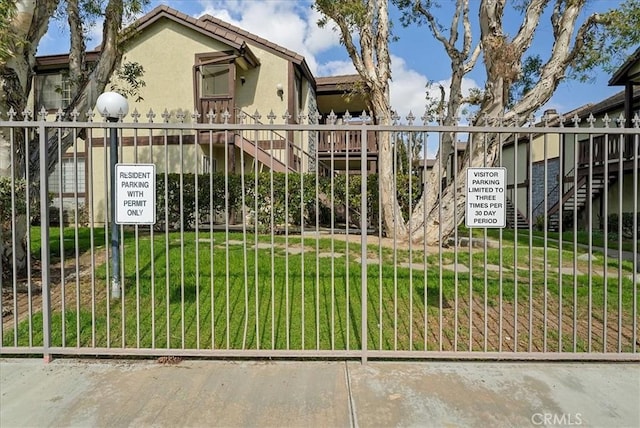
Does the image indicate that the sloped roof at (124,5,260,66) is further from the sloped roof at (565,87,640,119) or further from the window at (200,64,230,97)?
the sloped roof at (565,87,640,119)

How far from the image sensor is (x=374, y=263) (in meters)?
7.00

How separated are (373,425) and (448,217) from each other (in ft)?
24.0

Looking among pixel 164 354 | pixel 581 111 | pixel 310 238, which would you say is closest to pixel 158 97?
pixel 310 238

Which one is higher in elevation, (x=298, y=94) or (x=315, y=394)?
(x=298, y=94)

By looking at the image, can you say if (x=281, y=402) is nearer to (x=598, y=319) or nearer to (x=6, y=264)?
(x=598, y=319)

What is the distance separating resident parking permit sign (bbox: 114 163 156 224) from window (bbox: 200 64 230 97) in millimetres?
11348

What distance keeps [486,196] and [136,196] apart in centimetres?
338

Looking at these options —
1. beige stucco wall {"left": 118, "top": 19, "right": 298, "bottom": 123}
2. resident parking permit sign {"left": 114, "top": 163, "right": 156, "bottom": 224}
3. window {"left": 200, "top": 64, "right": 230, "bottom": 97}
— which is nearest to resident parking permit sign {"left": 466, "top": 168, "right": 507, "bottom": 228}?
resident parking permit sign {"left": 114, "top": 163, "right": 156, "bottom": 224}

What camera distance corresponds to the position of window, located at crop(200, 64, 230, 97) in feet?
47.3

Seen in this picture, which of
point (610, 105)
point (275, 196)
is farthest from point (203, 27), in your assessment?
point (610, 105)

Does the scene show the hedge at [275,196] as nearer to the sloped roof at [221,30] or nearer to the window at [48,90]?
the sloped roof at [221,30]

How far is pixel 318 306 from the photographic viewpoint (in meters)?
4.18

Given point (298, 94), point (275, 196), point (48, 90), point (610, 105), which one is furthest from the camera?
point (610, 105)

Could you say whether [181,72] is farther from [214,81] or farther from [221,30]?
[221,30]
